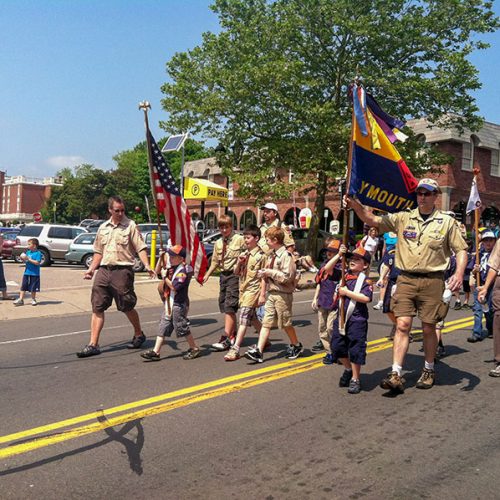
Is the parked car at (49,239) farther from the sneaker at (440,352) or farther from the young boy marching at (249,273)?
the sneaker at (440,352)

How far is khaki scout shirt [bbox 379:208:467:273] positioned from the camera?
555cm

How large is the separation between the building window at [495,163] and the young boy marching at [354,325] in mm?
32962

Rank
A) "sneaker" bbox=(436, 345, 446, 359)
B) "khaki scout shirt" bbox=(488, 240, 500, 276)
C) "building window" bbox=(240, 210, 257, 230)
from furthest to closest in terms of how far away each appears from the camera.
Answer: "building window" bbox=(240, 210, 257, 230)
"sneaker" bbox=(436, 345, 446, 359)
"khaki scout shirt" bbox=(488, 240, 500, 276)

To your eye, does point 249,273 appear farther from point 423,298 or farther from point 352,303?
point 423,298

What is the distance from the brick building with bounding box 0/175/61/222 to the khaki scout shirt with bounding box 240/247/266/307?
111511mm

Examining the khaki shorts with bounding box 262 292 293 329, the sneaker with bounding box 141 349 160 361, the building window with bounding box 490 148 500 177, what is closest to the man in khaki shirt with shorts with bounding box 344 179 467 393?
the khaki shorts with bounding box 262 292 293 329

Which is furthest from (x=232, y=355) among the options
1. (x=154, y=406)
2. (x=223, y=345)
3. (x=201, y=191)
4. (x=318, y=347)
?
(x=201, y=191)

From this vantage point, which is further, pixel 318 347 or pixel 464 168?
pixel 464 168

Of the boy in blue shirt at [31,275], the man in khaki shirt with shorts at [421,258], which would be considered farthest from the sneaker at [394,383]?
the boy in blue shirt at [31,275]

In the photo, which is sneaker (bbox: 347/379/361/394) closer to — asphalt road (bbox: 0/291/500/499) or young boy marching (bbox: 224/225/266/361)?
asphalt road (bbox: 0/291/500/499)

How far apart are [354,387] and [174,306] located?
7.87 feet

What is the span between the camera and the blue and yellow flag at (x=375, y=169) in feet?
19.0

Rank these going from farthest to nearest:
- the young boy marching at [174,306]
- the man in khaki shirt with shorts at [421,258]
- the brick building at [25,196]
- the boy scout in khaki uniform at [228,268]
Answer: the brick building at [25,196], the boy scout in khaki uniform at [228,268], the young boy marching at [174,306], the man in khaki shirt with shorts at [421,258]

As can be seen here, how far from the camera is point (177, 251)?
7.04 m
